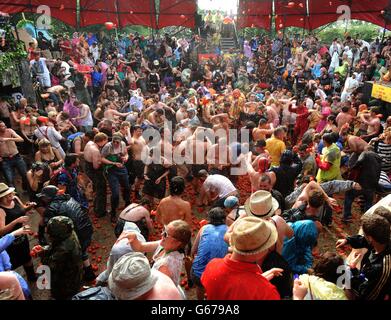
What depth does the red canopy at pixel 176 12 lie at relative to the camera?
19250 millimetres

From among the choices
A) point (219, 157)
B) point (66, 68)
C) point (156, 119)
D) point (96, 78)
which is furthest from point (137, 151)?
point (96, 78)

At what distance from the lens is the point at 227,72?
1595 centimetres

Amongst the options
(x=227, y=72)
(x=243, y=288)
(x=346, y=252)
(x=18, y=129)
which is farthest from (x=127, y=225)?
(x=227, y=72)

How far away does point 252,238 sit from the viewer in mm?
2281

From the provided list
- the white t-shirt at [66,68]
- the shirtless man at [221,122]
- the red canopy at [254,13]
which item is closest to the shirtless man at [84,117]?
the shirtless man at [221,122]

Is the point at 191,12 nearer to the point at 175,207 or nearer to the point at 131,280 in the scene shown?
the point at 175,207

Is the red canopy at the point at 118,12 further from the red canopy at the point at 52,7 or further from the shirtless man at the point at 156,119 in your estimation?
the shirtless man at the point at 156,119

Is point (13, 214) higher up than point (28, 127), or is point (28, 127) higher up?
point (28, 127)

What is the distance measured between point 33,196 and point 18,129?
2723mm

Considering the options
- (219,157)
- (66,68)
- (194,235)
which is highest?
(66,68)

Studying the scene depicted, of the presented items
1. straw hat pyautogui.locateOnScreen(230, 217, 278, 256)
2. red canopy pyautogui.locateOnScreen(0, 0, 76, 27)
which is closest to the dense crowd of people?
straw hat pyautogui.locateOnScreen(230, 217, 278, 256)

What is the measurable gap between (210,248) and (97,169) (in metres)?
3.13

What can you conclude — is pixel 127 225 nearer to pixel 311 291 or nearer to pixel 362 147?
pixel 311 291

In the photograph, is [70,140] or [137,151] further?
[70,140]
